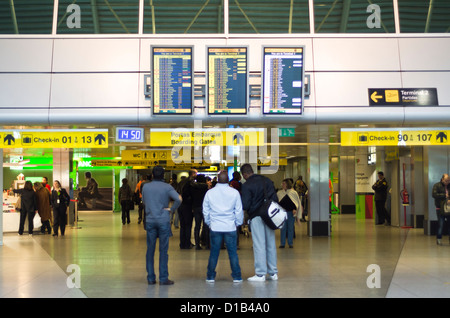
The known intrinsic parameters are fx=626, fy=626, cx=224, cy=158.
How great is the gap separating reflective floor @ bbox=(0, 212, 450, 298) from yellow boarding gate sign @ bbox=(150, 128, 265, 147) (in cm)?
236

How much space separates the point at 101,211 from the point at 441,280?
2909cm

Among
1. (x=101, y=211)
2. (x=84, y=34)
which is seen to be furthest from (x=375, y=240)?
(x=101, y=211)

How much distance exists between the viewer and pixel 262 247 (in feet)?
31.0

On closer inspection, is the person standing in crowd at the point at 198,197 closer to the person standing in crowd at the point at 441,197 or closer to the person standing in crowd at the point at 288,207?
the person standing in crowd at the point at 288,207

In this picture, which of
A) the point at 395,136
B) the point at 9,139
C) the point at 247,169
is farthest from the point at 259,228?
the point at 9,139

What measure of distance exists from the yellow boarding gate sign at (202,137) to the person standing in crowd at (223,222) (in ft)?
12.4

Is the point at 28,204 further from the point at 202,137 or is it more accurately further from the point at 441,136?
the point at 441,136

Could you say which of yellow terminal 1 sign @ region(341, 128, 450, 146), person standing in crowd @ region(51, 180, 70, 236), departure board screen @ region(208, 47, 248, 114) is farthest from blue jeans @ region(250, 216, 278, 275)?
person standing in crowd @ region(51, 180, 70, 236)

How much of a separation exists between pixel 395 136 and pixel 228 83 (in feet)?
12.1

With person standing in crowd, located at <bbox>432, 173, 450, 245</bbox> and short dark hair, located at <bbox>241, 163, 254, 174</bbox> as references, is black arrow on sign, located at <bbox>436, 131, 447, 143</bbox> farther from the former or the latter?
short dark hair, located at <bbox>241, 163, 254, 174</bbox>

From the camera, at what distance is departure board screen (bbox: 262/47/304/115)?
12.3 meters
